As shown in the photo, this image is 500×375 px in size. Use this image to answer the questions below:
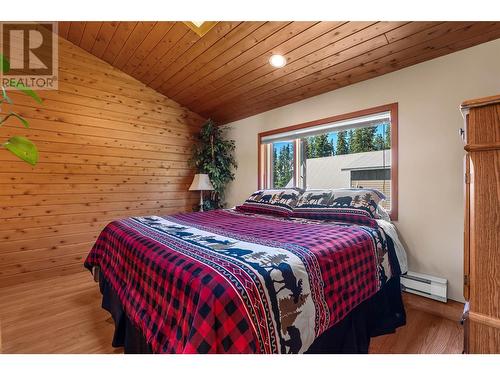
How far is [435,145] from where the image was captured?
1991mm

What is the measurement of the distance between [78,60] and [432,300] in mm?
4356

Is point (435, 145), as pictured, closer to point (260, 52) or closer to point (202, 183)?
point (260, 52)

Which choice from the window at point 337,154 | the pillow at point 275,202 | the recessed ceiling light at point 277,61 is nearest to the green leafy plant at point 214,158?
the window at point 337,154

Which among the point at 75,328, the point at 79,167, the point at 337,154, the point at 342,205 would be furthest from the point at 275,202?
the point at 79,167

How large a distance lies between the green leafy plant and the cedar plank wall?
405 mm

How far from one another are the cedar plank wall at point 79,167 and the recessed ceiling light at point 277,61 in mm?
1879

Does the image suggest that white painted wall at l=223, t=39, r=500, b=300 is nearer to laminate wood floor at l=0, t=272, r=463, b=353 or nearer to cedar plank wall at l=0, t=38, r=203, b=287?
laminate wood floor at l=0, t=272, r=463, b=353

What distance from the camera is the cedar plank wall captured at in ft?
8.40

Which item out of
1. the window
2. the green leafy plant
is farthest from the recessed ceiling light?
the green leafy plant

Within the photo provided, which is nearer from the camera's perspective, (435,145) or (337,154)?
(435,145)

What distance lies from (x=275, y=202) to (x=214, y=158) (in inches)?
60.3

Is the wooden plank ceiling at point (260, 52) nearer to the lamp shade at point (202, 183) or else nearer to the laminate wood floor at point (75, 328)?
the lamp shade at point (202, 183)

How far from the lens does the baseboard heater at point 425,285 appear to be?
6.29ft

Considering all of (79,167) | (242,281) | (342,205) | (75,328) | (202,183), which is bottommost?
(75,328)
